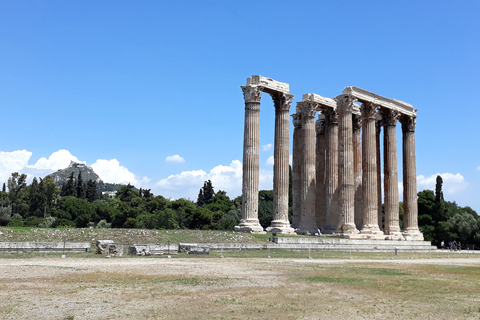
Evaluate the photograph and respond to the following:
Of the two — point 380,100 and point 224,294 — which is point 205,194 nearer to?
point 380,100

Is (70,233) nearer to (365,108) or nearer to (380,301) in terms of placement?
(380,301)

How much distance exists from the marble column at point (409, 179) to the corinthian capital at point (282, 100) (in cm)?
1659

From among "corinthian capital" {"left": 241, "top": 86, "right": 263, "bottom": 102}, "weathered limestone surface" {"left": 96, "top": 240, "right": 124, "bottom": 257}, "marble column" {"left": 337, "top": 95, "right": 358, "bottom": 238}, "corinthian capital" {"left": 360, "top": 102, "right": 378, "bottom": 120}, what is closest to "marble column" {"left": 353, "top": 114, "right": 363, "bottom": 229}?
"marble column" {"left": 337, "top": 95, "right": 358, "bottom": 238}

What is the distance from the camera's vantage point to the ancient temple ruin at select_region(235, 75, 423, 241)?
4559 centimetres

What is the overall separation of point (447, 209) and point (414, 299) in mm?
78905

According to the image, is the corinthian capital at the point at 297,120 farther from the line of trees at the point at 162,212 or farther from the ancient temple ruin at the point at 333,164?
the line of trees at the point at 162,212

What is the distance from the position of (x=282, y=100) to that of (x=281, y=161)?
18.9 feet

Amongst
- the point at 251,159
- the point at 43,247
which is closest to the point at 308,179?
the point at 251,159

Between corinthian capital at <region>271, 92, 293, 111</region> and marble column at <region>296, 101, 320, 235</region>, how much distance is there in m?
3.06

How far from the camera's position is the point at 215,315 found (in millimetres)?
10320

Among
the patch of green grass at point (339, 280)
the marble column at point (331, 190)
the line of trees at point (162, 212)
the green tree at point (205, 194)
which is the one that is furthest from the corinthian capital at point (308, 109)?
the green tree at point (205, 194)

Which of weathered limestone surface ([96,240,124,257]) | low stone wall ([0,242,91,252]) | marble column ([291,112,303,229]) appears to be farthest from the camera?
marble column ([291,112,303,229])

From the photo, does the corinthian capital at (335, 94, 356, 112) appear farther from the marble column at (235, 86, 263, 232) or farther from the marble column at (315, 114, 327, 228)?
the marble column at (235, 86, 263, 232)

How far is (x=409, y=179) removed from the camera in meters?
56.2
